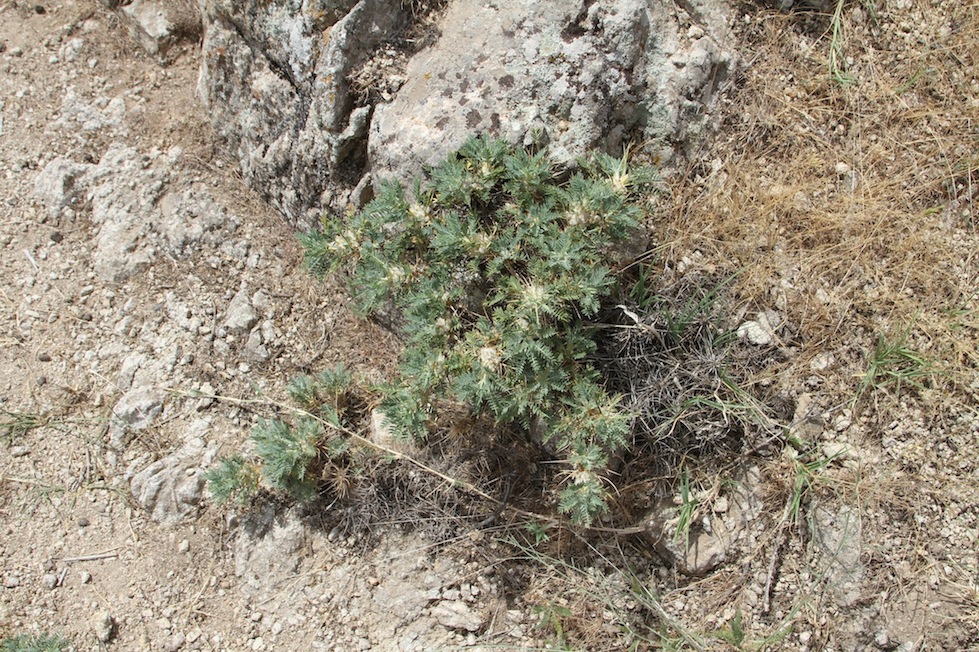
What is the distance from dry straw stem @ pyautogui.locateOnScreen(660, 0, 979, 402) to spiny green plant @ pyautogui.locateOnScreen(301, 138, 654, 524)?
0.63m

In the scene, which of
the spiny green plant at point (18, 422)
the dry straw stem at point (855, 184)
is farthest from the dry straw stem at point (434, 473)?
the dry straw stem at point (855, 184)

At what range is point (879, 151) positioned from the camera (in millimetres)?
3543

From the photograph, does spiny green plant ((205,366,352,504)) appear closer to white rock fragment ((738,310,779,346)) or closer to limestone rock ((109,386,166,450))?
limestone rock ((109,386,166,450))

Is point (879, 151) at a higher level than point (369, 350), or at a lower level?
higher

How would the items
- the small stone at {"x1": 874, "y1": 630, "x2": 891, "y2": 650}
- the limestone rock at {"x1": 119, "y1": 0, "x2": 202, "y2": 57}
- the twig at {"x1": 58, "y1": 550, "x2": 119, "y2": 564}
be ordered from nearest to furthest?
the small stone at {"x1": 874, "y1": 630, "x2": 891, "y2": 650} → the twig at {"x1": 58, "y1": 550, "x2": 119, "y2": 564} → the limestone rock at {"x1": 119, "y1": 0, "x2": 202, "y2": 57}

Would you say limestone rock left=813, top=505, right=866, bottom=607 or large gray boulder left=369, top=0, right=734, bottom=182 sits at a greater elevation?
large gray boulder left=369, top=0, right=734, bottom=182

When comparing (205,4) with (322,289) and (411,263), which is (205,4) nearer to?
(322,289)

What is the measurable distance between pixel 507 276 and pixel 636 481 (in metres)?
1.13

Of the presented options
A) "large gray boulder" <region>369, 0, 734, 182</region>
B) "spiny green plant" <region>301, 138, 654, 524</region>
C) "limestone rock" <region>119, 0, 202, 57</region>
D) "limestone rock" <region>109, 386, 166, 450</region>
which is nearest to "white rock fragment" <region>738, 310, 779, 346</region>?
"spiny green plant" <region>301, 138, 654, 524</region>

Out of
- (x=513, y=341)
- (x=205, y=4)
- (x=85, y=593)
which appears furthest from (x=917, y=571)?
(x=205, y=4)

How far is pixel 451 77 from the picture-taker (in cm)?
335

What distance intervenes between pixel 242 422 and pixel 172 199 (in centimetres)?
125

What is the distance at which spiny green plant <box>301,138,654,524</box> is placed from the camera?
300 centimetres

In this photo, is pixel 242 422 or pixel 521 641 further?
Answer: pixel 242 422
